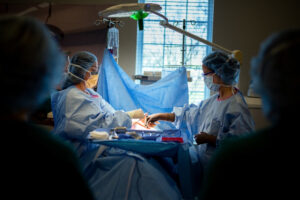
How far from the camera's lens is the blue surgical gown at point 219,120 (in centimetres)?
166

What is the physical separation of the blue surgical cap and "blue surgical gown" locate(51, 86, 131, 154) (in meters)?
0.80

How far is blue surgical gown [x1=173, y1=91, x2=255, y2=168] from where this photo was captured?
166 cm

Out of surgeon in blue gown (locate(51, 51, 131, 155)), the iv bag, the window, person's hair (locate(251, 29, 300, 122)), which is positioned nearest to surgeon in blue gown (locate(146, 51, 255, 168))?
surgeon in blue gown (locate(51, 51, 131, 155))

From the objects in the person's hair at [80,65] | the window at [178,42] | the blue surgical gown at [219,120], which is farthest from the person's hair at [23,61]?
the window at [178,42]

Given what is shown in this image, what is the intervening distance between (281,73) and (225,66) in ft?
3.98

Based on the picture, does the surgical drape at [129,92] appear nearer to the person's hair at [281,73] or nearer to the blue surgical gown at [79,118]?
the blue surgical gown at [79,118]

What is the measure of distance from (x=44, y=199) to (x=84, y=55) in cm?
164

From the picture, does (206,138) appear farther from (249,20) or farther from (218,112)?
(249,20)

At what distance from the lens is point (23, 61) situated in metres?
0.64

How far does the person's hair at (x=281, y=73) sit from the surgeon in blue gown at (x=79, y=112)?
137 centimetres

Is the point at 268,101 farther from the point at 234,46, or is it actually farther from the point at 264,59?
the point at 234,46

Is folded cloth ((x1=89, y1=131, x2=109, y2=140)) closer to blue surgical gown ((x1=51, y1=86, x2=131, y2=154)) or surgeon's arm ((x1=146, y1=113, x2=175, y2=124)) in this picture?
blue surgical gown ((x1=51, y1=86, x2=131, y2=154))

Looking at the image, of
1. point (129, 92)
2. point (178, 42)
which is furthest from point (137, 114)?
point (178, 42)

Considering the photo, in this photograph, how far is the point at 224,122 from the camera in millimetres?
1724
